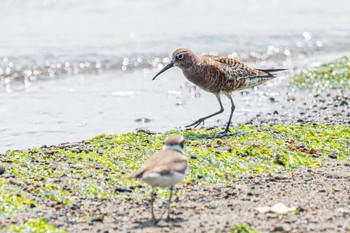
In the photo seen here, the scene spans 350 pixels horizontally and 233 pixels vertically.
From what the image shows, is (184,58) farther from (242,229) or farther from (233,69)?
(242,229)

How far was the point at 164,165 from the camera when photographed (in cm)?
608

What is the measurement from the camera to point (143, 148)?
870cm

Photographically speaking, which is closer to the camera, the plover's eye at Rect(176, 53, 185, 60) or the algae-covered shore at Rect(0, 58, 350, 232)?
the algae-covered shore at Rect(0, 58, 350, 232)

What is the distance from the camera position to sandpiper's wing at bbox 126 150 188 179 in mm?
6031

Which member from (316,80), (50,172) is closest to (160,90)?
(316,80)

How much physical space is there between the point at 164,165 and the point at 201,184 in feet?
4.90

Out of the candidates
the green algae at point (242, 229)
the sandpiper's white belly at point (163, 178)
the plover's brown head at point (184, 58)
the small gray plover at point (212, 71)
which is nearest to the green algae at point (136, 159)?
the small gray plover at point (212, 71)

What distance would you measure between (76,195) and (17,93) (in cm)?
711

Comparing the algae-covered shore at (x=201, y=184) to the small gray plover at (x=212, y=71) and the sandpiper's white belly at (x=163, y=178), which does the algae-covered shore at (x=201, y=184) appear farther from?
the small gray plover at (x=212, y=71)

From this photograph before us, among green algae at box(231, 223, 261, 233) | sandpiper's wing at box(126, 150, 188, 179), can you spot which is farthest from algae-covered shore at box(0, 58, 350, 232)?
sandpiper's wing at box(126, 150, 188, 179)

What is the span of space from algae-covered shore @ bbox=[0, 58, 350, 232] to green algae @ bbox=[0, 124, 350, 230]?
0.04ft

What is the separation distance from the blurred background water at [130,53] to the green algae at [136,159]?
163cm

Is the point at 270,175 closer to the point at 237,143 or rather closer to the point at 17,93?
the point at 237,143

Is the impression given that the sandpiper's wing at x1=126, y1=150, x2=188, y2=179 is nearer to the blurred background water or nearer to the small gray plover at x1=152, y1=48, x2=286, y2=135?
the small gray plover at x1=152, y1=48, x2=286, y2=135
